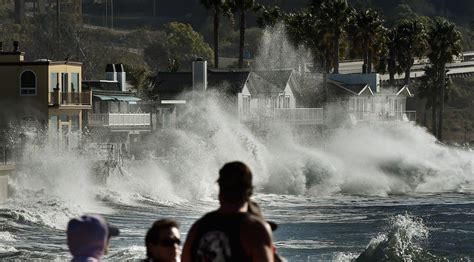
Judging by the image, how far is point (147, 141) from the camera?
232 ft

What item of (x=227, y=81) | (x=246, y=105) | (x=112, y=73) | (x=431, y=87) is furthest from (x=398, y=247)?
(x=431, y=87)

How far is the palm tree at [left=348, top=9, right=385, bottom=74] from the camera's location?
338 feet

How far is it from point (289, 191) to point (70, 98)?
1264 centimetres

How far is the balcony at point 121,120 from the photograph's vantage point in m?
66.1

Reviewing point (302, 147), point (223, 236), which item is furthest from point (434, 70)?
point (223, 236)

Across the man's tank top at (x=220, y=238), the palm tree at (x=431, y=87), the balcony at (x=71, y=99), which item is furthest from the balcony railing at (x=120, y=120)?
the man's tank top at (x=220, y=238)

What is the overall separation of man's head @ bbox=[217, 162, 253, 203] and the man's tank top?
0.12 m

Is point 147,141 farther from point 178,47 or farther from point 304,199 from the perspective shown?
point 178,47

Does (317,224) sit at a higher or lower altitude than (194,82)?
lower

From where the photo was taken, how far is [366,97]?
100m

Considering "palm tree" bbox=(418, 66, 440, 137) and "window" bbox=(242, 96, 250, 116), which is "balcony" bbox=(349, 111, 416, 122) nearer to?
"palm tree" bbox=(418, 66, 440, 137)

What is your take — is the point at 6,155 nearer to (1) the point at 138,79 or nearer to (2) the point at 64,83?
(2) the point at 64,83

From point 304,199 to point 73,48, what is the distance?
104 meters

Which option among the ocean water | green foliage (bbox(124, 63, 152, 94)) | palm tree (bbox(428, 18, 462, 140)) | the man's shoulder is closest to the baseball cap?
the man's shoulder
